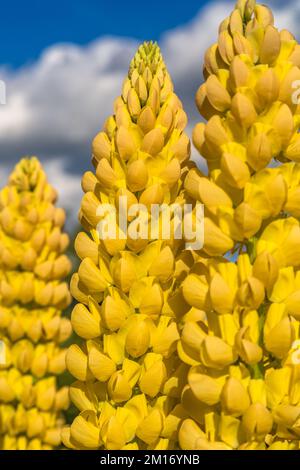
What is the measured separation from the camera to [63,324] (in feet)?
14.8

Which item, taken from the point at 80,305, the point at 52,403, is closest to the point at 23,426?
the point at 52,403

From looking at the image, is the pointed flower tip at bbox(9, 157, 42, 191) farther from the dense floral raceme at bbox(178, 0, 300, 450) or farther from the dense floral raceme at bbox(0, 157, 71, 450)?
the dense floral raceme at bbox(178, 0, 300, 450)

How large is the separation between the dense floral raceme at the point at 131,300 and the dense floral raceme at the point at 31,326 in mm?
2021

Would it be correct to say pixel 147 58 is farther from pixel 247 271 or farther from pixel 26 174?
pixel 26 174

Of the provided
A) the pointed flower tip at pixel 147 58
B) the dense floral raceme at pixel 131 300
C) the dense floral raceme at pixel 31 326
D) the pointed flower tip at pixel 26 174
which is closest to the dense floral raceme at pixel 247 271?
the dense floral raceme at pixel 131 300

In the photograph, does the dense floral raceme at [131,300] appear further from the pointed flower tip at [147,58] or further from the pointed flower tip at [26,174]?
the pointed flower tip at [26,174]

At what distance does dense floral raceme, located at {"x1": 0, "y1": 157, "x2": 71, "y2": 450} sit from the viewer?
435 centimetres

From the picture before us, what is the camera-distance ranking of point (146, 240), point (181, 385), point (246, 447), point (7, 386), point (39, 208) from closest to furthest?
point (246, 447) < point (181, 385) < point (146, 240) < point (7, 386) < point (39, 208)

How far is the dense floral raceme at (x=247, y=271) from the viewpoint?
1867 mm

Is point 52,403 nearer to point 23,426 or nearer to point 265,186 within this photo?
point 23,426

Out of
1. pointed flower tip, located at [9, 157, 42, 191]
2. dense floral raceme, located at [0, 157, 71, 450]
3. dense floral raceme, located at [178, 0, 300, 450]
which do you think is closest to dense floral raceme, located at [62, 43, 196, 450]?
dense floral raceme, located at [178, 0, 300, 450]

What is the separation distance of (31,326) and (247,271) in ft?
8.81

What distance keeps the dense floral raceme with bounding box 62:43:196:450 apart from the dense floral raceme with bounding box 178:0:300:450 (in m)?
0.11

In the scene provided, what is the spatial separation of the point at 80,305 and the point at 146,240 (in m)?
0.30
